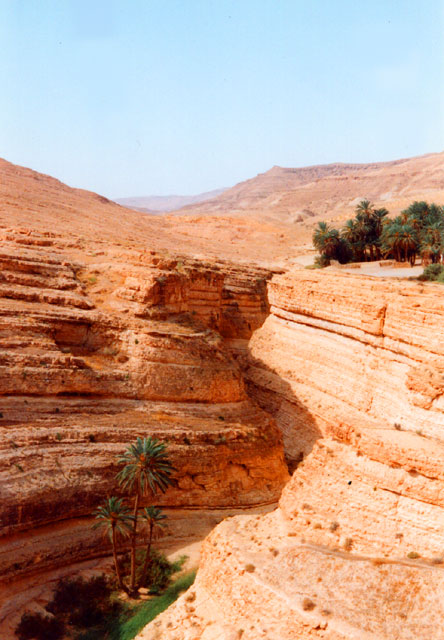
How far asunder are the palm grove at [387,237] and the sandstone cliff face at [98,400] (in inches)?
658

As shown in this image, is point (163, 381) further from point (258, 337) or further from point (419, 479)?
point (419, 479)

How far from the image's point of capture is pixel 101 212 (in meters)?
53.0

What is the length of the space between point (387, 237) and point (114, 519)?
27.3 metres

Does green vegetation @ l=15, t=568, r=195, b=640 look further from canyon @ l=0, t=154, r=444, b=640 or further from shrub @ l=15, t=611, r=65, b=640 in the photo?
canyon @ l=0, t=154, r=444, b=640

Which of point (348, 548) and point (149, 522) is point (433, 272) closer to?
point (149, 522)

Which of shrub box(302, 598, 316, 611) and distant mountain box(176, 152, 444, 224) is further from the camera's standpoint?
distant mountain box(176, 152, 444, 224)

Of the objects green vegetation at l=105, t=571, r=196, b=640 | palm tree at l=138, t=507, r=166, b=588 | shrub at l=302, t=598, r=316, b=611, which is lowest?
green vegetation at l=105, t=571, r=196, b=640

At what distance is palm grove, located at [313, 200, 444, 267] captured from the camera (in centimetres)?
3509

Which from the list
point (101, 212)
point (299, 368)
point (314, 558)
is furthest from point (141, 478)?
point (101, 212)

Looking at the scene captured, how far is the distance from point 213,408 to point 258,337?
775cm

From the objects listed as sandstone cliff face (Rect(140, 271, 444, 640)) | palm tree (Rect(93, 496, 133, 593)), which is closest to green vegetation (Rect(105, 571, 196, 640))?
palm tree (Rect(93, 496, 133, 593))

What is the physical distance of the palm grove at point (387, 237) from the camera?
115 ft

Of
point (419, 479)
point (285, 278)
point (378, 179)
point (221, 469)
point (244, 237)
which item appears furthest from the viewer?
point (378, 179)

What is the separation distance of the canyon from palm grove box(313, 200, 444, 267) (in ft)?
33.2
